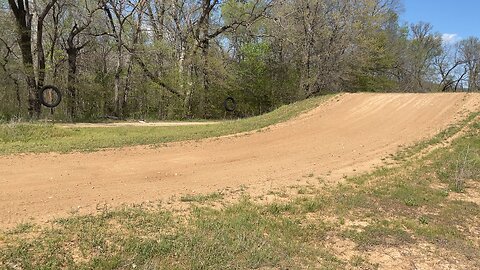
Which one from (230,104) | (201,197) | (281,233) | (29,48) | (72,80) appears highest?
(29,48)

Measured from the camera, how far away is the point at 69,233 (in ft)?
15.9

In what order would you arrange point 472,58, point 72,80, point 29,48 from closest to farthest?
point 29,48, point 72,80, point 472,58

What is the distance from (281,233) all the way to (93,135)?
10492 mm

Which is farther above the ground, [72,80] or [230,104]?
[72,80]

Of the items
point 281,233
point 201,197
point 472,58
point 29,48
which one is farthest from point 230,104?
point 472,58

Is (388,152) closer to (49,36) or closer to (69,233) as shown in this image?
(69,233)

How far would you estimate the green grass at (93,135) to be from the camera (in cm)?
1096

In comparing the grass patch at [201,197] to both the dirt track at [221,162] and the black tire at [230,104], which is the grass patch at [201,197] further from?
the black tire at [230,104]

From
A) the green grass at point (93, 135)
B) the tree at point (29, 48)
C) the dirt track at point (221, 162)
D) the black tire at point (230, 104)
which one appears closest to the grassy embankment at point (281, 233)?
the dirt track at point (221, 162)

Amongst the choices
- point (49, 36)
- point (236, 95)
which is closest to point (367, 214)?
point (236, 95)

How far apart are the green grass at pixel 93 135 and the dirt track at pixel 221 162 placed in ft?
2.31

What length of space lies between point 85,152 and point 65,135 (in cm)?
450

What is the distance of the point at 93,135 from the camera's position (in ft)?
46.6

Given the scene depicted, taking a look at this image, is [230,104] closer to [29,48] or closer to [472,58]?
[29,48]
